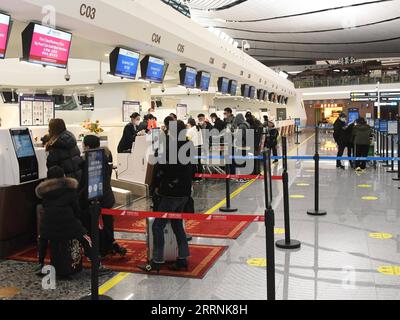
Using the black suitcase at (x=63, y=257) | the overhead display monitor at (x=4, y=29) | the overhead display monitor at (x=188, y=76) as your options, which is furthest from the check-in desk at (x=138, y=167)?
the black suitcase at (x=63, y=257)

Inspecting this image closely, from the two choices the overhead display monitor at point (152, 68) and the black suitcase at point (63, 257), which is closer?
the black suitcase at point (63, 257)

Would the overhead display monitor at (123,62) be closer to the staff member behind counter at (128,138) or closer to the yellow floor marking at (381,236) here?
the staff member behind counter at (128,138)

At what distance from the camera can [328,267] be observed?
192 inches

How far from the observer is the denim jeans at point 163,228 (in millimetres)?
4836

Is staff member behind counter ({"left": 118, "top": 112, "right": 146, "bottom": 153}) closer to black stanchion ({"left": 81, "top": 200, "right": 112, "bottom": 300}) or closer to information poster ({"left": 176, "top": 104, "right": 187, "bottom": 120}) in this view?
black stanchion ({"left": 81, "top": 200, "right": 112, "bottom": 300})

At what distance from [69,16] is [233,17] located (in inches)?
613

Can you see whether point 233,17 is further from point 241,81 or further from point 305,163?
point 305,163

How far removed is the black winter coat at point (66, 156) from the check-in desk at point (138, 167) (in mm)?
3816

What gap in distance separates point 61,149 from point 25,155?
35.9 inches

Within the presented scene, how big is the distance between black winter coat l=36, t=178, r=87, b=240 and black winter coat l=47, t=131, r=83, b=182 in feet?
2.15

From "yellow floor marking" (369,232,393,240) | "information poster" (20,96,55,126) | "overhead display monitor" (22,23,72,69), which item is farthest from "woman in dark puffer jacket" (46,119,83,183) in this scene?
"information poster" (20,96,55,126)

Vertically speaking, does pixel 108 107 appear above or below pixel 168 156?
above

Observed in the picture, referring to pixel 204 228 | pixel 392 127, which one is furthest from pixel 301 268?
pixel 392 127
